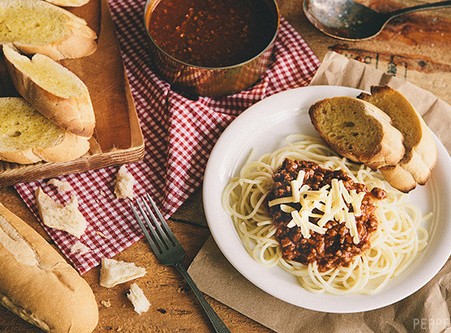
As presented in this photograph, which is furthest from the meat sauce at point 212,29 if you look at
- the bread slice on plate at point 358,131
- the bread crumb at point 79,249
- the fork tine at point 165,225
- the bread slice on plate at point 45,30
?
the bread crumb at point 79,249

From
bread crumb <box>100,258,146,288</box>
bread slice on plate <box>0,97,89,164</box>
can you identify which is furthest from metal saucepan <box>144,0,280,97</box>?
bread crumb <box>100,258,146,288</box>

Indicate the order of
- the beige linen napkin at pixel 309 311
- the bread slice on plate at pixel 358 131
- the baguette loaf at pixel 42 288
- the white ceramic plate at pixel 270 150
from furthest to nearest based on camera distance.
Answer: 1. the bread slice on plate at pixel 358 131
2. the beige linen napkin at pixel 309 311
3. the white ceramic plate at pixel 270 150
4. the baguette loaf at pixel 42 288

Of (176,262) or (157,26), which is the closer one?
(176,262)

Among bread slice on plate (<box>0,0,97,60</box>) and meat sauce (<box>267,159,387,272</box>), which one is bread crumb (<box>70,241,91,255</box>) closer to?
meat sauce (<box>267,159,387,272</box>)

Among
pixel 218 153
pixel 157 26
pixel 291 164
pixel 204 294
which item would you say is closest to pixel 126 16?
pixel 157 26

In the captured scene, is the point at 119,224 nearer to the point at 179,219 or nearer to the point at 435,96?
the point at 179,219

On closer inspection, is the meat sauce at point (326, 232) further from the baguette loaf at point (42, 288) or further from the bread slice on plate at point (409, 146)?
the baguette loaf at point (42, 288)

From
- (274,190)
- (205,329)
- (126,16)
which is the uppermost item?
(126,16)
